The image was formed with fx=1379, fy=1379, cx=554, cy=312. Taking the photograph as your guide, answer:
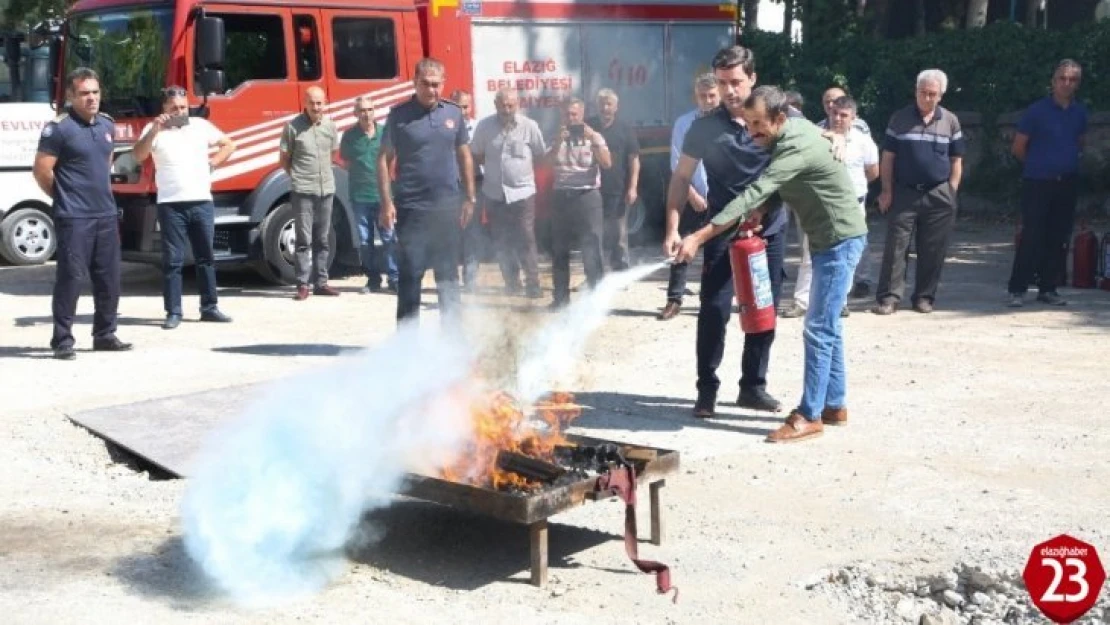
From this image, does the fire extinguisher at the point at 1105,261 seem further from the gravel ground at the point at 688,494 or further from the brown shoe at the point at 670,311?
the brown shoe at the point at 670,311

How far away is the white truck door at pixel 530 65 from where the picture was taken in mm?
15320

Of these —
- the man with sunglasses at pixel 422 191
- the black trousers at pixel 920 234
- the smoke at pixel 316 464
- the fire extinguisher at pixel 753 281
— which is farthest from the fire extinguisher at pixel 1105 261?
the smoke at pixel 316 464

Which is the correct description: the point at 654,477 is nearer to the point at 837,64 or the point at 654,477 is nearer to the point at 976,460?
the point at 976,460

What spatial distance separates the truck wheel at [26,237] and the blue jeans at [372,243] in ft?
14.5

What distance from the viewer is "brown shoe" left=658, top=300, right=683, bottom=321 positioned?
1175 centimetres

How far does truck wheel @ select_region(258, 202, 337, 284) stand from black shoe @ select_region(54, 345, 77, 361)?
383 cm

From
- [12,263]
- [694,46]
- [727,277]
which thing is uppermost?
[694,46]

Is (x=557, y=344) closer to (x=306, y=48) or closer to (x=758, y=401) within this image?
(x=758, y=401)

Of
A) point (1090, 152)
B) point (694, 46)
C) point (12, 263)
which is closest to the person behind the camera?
point (12, 263)

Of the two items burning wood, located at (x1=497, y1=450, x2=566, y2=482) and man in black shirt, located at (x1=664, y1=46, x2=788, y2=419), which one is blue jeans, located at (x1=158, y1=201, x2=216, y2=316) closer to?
man in black shirt, located at (x1=664, y1=46, x2=788, y2=419)

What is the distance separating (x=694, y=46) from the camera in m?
18.1

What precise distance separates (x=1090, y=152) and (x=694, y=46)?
6.13 m

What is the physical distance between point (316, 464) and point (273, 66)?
9.06 metres

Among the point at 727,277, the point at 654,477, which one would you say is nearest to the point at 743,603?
the point at 654,477
